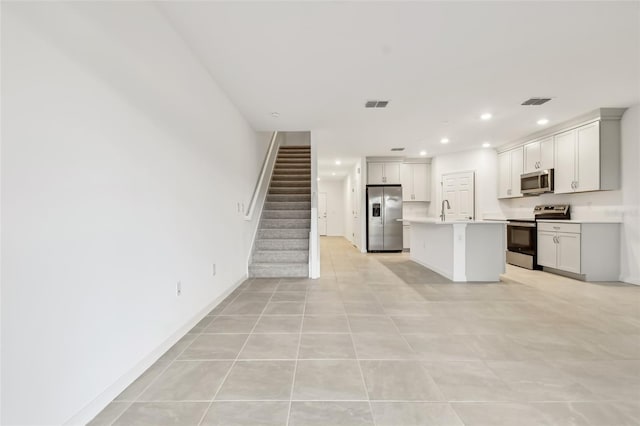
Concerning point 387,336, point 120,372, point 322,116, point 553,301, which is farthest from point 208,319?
point 553,301

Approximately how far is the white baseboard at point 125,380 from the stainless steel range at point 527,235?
568 centimetres

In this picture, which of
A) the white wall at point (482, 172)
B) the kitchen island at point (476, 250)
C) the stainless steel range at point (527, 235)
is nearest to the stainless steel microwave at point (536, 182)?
the stainless steel range at point (527, 235)

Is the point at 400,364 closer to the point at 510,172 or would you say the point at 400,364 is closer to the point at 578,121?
the point at 578,121

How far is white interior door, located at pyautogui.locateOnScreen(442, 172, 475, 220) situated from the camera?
7145mm

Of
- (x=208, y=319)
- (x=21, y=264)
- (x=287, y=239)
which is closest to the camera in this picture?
(x=21, y=264)

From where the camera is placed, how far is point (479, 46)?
2.58 metres

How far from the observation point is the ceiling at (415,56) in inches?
84.7

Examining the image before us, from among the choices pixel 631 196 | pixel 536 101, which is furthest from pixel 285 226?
pixel 631 196

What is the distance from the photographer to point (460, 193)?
737 centimetres

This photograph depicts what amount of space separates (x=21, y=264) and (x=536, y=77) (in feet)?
14.7

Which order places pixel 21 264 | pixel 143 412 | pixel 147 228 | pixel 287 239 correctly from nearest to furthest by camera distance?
pixel 21 264 < pixel 143 412 < pixel 147 228 < pixel 287 239

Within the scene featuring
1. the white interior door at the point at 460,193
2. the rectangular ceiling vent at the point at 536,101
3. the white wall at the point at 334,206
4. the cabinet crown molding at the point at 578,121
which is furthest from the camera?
the white wall at the point at 334,206

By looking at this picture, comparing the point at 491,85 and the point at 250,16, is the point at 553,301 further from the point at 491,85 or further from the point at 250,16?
the point at 250,16

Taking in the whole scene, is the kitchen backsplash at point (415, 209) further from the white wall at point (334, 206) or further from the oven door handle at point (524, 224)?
the white wall at point (334, 206)
